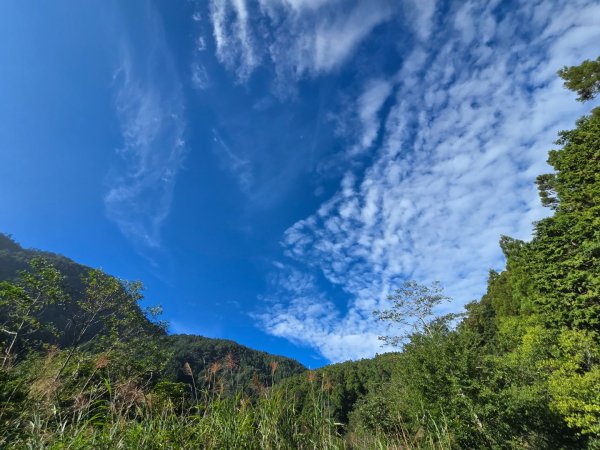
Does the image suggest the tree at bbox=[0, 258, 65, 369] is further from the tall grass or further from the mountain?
the tall grass

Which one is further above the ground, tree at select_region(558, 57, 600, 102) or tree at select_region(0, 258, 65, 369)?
tree at select_region(558, 57, 600, 102)

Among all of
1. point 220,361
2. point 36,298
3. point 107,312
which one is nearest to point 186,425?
point 220,361

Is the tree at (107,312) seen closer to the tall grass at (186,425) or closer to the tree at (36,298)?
the tree at (36,298)

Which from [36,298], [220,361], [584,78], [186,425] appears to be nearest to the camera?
[186,425]

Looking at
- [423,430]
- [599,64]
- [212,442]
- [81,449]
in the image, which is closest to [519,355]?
[599,64]

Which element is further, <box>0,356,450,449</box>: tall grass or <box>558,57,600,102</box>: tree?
<box>558,57,600,102</box>: tree

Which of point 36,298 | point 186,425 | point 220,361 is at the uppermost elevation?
point 36,298

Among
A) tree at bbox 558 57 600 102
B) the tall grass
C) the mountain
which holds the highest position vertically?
tree at bbox 558 57 600 102

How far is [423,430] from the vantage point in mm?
4617

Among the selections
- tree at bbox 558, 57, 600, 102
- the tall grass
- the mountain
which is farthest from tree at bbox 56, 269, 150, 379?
tree at bbox 558, 57, 600, 102

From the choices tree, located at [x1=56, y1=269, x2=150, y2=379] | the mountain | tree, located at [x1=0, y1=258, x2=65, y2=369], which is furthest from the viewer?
tree, located at [x1=56, y1=269, x2=150, y2=379]

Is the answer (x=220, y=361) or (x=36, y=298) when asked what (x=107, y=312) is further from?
(x=220, y=361)

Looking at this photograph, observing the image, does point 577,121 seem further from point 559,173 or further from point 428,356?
point 428,356

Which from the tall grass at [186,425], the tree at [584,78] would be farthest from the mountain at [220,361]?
the tree at [584,78]
